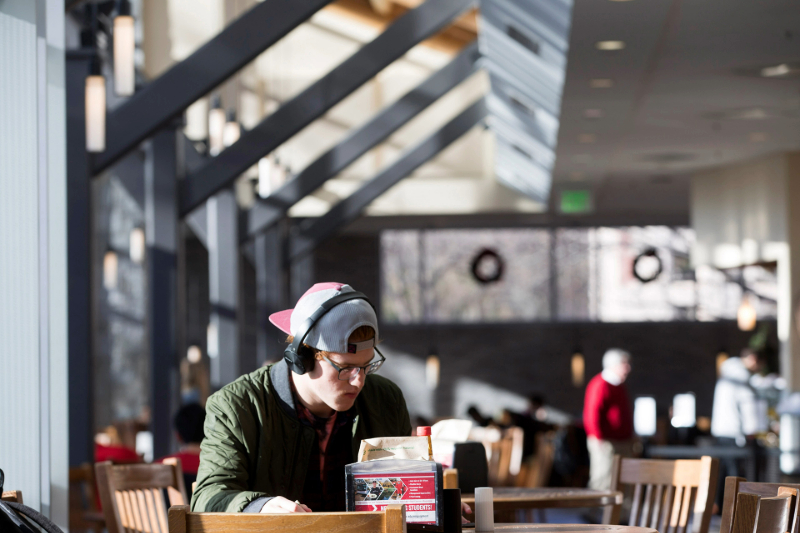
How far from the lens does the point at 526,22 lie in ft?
22.1

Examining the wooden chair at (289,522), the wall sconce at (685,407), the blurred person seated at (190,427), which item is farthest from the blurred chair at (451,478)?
the wall sconce at (685,407)

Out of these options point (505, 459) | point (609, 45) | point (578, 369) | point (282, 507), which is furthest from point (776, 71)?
point (578, 369)

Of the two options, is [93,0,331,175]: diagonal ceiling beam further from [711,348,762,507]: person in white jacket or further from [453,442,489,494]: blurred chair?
[711,348,762,507]: person in white jacket

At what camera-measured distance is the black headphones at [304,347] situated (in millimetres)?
2342

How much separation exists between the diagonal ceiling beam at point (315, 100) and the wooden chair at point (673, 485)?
400cm

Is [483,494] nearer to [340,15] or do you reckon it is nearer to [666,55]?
[666,55]

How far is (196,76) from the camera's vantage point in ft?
18.1

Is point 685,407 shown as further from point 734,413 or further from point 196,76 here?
point 196,76

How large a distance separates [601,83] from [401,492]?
535 cm

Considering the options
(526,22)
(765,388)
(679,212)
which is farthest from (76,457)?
(679,212)

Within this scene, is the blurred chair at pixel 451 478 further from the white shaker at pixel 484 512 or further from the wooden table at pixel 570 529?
the white shaker at pixel 484 512

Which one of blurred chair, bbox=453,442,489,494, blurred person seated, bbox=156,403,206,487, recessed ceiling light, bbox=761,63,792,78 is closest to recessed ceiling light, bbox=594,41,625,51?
recessed ceiling light, bbox=761,63,792,78

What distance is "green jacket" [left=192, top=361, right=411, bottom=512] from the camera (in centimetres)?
232

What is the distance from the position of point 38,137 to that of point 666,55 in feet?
13.8
